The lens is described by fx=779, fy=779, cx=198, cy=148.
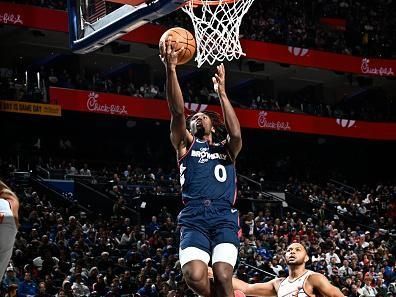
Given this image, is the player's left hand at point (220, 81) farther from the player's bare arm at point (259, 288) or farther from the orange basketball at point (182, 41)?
the player's bare arm at point (259, 288)

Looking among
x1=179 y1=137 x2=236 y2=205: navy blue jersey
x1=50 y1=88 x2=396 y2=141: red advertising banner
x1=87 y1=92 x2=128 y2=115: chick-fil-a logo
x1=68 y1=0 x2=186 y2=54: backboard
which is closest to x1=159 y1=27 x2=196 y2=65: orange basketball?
x1=179 y1=137 x2=236 y2=205: navy blue jersey

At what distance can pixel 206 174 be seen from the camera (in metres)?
6.31

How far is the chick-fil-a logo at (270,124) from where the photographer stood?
1115 inches

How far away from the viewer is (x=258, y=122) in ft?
92.6

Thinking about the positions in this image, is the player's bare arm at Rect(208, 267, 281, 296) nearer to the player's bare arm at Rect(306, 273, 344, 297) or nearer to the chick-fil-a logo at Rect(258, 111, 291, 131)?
the player's bare arm at Rect(306, 273, 344, 297)

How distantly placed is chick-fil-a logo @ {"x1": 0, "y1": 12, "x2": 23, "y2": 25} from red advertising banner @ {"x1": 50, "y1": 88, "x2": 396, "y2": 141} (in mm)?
2290

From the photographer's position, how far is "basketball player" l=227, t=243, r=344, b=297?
Answer: 702cm

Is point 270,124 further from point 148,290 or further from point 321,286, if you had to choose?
point 321,286

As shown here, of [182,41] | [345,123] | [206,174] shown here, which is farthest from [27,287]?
[345,123]

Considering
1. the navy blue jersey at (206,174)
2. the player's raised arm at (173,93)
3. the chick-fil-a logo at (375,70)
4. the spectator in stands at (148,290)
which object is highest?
the player's raised arm at (173,93)

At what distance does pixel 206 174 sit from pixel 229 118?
1.61ft

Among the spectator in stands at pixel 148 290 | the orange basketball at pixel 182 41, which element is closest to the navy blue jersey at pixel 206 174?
the orange basketball at pixel 182 41

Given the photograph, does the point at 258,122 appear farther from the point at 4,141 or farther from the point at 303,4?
the point at 4,141

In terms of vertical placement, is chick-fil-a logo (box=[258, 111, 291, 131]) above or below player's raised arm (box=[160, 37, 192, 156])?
below
